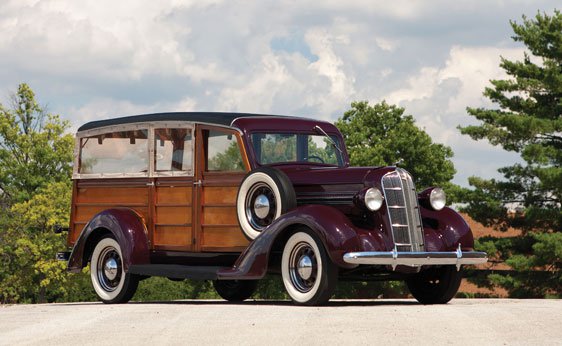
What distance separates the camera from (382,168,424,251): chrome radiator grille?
12867mm

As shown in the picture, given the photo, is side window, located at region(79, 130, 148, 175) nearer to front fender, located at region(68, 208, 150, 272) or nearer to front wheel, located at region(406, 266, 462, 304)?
front fender, located at region(68, 208, 150, 272)

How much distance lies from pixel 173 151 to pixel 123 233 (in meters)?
1.41

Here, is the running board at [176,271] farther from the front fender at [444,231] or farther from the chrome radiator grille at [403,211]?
the front fender at [444,231]

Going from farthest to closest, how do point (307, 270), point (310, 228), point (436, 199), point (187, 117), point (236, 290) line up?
point (236, 290) → point (187, 117) → point (436, 199) → point (307, 270) → point (310, 228)

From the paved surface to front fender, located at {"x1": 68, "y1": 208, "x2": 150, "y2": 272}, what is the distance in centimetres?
299

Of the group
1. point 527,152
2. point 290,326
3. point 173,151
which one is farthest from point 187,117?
point 527,152

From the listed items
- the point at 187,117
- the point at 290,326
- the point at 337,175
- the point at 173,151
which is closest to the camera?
the point at 290,326

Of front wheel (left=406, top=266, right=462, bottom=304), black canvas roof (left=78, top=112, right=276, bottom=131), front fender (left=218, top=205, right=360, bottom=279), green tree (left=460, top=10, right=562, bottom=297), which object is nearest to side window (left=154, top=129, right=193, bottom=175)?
black canvas roof (left=78, top=112, right=276, bottom=131)

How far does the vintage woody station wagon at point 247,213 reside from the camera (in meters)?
12.7

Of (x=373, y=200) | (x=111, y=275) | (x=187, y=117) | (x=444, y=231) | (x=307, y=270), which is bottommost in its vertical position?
(x=111, y=275)

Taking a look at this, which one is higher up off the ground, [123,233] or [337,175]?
[337,175]

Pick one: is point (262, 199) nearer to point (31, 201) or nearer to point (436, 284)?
point (436, 284)

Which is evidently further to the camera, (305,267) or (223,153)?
(223,153)

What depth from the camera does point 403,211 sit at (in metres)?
13.0
